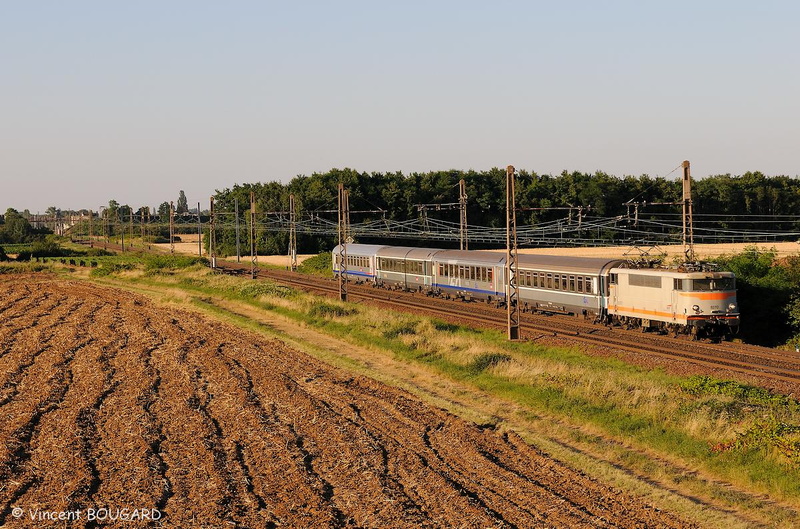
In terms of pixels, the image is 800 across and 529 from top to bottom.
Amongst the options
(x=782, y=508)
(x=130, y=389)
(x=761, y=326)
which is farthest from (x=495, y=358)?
(x=761, y=326)

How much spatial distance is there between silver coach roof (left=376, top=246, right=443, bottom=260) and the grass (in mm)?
20479

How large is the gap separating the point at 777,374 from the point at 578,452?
39.5ft

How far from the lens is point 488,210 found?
128625mm

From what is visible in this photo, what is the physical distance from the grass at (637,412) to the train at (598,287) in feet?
19.5

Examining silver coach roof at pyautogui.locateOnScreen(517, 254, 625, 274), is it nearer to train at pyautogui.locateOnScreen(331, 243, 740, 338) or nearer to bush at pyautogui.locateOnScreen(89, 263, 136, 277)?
train at pyautogui.locateOnScreen(331, 243, 740, 338)

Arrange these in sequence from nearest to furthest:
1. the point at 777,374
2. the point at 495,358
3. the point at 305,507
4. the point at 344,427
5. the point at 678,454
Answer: the point at 305,507 → the point at 678,454 → the point at 344,427 → the point at 777,374 → the point at 495,358

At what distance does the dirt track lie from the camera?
Result: 14.5 m

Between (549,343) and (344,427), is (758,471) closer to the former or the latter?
(344,427)

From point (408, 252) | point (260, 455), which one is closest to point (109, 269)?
point (408, 252)

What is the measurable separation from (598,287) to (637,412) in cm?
1921

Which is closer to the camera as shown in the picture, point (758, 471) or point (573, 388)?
point (758, 471)

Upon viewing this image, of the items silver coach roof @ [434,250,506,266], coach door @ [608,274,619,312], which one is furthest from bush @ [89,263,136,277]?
coach door @ [608,274,619,312]

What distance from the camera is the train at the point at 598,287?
34781 mm

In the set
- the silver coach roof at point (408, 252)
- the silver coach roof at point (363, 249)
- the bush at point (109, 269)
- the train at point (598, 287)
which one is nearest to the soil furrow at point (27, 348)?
the train at point (598, 287)
